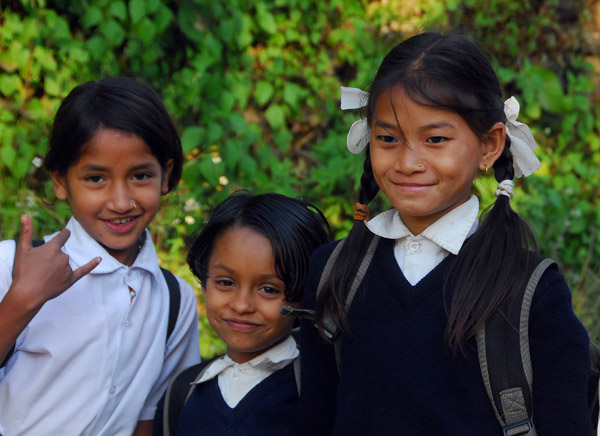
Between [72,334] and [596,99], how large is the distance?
497 cm

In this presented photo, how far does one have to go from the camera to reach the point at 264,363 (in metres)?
2.19

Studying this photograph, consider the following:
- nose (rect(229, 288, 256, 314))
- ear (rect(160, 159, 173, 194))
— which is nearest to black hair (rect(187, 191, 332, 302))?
nose (rect(229, 288, 256, 314))

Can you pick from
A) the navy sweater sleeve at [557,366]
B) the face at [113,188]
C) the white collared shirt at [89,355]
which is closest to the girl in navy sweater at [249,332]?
the white collared shirt at [89,355]

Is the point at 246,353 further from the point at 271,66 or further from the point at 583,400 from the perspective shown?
the point at 271,66

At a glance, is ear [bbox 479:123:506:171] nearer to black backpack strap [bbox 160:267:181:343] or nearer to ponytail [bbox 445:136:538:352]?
ponytail [bbox 445:136:538:352]

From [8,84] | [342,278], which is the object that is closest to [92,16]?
[8,84]

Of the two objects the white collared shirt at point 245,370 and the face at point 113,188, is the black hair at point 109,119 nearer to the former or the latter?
the face at point 113,188

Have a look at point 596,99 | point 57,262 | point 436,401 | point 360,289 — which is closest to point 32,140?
point 57,262

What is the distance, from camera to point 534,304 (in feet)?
5.16

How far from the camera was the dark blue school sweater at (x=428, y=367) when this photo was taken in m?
1.56

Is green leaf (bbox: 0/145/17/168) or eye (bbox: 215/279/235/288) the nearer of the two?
eye (bbox: 215/279/235/288)

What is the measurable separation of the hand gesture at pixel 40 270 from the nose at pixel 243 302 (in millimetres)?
410

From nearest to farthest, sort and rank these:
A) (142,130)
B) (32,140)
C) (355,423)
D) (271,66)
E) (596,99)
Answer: (355,423) → (142,130) → (32,140) → (271,66) → (596,99)

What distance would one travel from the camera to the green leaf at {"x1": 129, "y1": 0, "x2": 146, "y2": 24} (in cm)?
375
